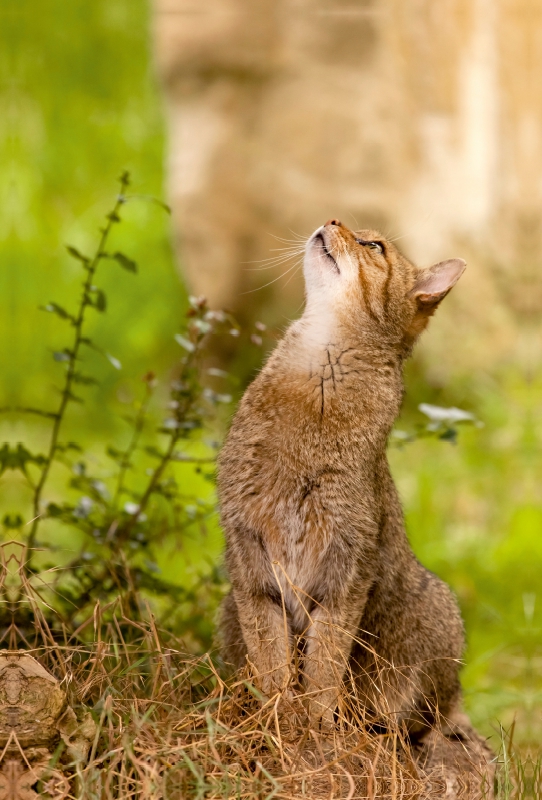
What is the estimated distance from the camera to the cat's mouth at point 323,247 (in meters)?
3.98

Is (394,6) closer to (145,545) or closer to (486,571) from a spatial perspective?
(486,571)

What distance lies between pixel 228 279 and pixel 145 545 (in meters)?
3.77

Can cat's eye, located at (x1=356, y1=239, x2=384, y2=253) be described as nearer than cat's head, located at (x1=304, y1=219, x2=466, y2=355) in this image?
No

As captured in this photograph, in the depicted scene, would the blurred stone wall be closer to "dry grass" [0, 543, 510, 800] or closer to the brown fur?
the brown fur

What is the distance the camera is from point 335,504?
3.72m

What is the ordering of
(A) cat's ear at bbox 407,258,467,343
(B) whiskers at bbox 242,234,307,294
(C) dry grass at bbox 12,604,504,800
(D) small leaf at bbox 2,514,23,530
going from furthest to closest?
(D) small leaf at bbox 2,514,23,530
(B) whiskers at bbox 242,234,307,294
(A) cat's ear at bbox 407,258,467,343
(C) dry grass at bbox 12,604,504,800

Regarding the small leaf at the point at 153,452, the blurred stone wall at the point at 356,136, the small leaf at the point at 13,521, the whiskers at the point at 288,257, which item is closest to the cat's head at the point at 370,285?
the whiskers at the point at 288,257

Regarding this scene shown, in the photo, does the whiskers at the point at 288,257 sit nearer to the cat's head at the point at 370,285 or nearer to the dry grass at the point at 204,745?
the cat's head at the point at 370,285

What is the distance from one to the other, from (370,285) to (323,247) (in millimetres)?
241

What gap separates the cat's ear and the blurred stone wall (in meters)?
3.65

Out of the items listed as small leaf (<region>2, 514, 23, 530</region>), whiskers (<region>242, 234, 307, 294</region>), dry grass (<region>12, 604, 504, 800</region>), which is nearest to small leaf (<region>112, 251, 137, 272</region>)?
whiskers (<region>242, 234, 307, 294</region>)

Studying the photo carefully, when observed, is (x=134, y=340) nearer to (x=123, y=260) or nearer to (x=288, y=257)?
(x=123, y=260)

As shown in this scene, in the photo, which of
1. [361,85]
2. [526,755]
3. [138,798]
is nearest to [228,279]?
[361,85]

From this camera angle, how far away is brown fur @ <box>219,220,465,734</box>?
373 centimetres
